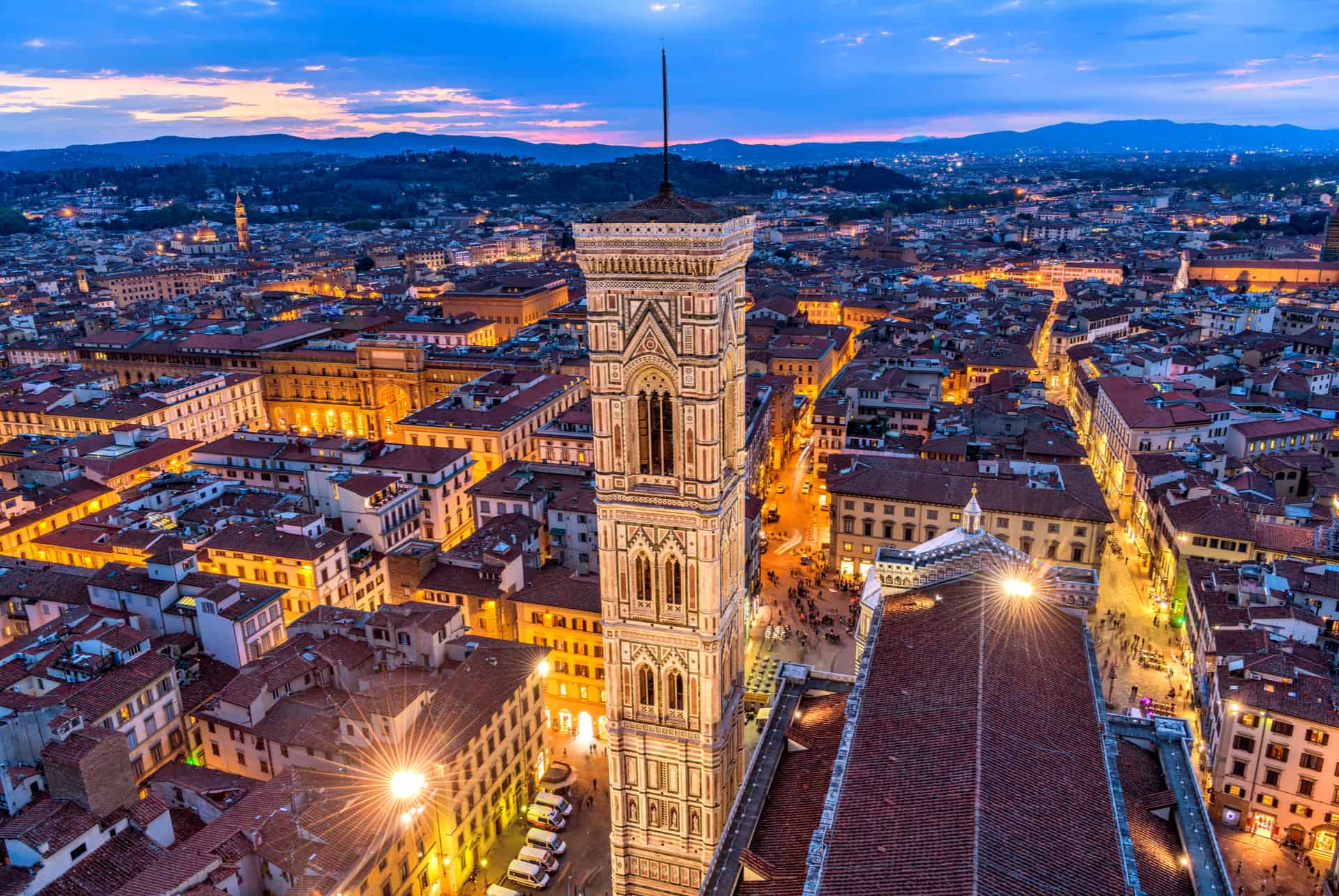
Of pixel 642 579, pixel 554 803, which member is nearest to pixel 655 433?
pixel 642 579

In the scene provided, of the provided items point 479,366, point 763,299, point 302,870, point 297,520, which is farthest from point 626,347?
point 763,299

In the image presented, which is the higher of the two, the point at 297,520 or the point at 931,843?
the point at 931,843

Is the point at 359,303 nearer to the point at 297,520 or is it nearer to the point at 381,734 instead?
the point at 297,520

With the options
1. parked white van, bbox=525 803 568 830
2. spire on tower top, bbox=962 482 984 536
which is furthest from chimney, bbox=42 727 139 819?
spire on tower top, bbox=962 482 984 536

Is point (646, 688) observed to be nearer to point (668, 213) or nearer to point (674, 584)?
point (674, 584)

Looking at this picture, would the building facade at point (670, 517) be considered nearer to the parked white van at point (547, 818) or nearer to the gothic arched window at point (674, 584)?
the gothic arched window at point (674, 584)

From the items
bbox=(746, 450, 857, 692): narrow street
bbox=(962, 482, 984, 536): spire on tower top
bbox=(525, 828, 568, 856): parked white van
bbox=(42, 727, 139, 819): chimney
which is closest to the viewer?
bbox=(42, 727, 139, 819): chimney

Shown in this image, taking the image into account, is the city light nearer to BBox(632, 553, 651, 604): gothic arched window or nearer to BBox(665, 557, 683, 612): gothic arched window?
BBox(632, 553, 651, 604): gothic arched window
